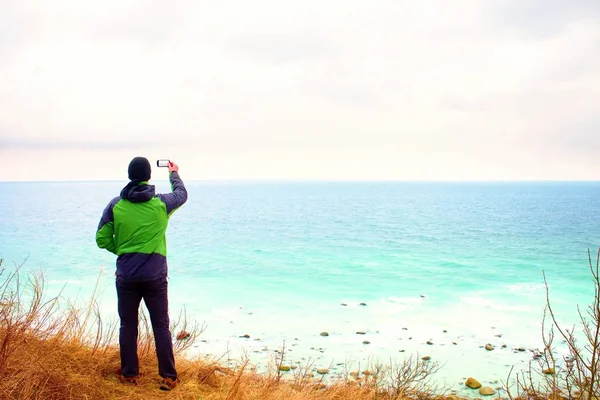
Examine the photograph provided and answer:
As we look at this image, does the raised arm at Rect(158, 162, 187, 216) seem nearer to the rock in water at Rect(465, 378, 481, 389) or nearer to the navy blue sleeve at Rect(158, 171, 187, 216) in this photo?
the navy blue sleeve at Rect(158, 171, 187, 216)

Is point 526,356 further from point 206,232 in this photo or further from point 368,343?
point 206,232

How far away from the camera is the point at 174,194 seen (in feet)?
17.4

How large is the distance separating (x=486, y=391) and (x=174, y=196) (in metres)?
7.74

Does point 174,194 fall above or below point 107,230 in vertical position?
above

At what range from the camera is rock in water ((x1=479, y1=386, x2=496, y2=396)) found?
9.41 metres

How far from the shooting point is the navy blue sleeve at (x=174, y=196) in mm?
5148

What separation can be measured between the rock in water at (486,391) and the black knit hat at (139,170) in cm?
803

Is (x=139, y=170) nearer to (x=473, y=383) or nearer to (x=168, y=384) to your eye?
(x=168, y=384)

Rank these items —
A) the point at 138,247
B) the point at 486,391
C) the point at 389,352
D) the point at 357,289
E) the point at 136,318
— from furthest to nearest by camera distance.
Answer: the point at 357,289
the point at 389,352
the point at 486,391
the point at 136,318
the point at 138,247

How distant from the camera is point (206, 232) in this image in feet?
164

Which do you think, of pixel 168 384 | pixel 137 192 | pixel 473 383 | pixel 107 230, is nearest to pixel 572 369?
pixel 168 384

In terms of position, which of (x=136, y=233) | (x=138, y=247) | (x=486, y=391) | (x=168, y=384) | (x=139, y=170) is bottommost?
(x=486, y=391)

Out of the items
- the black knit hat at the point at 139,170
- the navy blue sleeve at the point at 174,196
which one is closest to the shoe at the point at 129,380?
the navy blue sleeve at the point at 174,196

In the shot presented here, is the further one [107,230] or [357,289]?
[357,289]
